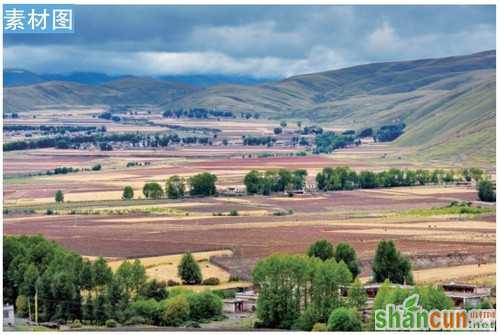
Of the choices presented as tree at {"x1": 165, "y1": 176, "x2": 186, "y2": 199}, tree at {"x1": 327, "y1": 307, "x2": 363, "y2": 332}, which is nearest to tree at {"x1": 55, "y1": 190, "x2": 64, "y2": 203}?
tree at {"x1": 165, "y1": 176, "x2": 186, "y2": 199}

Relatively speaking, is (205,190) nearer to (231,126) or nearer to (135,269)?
(135,269)

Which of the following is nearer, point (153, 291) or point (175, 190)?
point (153, 291)

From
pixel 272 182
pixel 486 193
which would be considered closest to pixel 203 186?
pixel 272 182

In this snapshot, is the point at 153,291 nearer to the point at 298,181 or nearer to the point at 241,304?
the point at 241,304

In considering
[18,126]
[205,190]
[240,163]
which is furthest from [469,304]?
[18,126]

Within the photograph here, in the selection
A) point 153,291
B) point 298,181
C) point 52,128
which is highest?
point 52,128

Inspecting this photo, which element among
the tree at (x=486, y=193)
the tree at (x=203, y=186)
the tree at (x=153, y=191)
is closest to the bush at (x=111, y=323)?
the tree at (x=486, y=193)

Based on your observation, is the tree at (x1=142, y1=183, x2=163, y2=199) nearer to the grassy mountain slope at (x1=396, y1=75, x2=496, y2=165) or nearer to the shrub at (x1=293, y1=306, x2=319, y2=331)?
the grassy mountain slope at (x1=396, y1=75, x2=496, y2=165)
